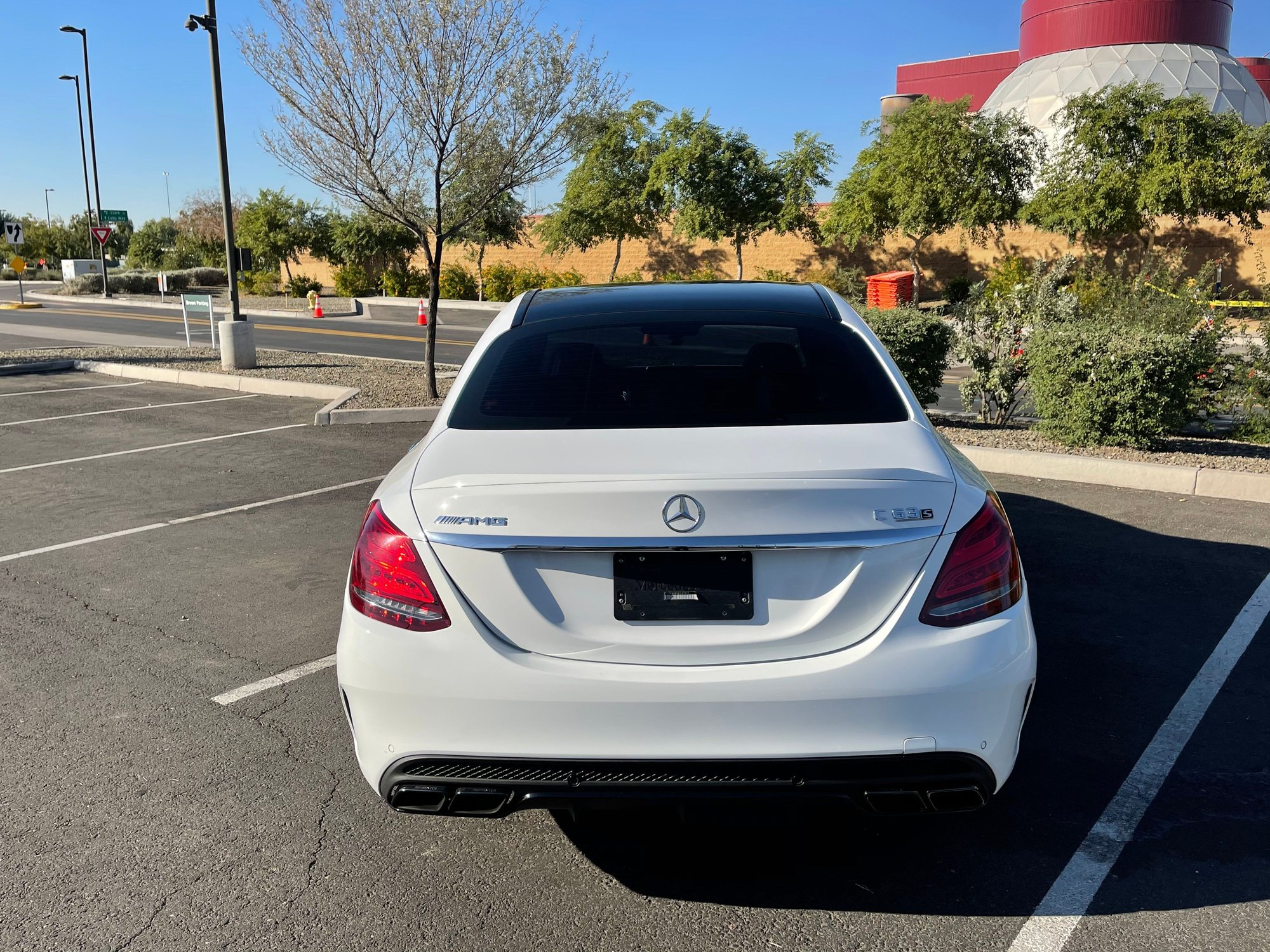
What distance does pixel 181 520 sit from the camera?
24.3 ft

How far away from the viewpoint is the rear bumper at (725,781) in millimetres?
2557

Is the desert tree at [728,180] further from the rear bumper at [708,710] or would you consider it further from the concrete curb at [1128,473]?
the rear bumper at [708,710]

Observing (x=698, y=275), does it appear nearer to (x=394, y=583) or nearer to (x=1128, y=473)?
(x=1128, y=473)

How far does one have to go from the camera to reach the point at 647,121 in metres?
38.6

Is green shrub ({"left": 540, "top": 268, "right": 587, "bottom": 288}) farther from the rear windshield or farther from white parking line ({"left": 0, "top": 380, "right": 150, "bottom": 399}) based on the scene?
the rear windshield

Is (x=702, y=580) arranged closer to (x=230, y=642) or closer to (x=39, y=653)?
(x=230, y=642)

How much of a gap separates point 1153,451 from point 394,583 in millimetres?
8068

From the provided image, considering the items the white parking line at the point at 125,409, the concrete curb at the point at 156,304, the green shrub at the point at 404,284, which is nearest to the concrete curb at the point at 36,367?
the white parking line at the point at 125,409

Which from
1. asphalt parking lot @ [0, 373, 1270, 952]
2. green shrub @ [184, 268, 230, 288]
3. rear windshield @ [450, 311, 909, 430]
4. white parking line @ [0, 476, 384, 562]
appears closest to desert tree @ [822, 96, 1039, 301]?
white parking line @ [0, 476, 384, 562]

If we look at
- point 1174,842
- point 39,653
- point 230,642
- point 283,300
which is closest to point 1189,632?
point 1174,842

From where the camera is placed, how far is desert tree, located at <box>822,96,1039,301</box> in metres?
33.1

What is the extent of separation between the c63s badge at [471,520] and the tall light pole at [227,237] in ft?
49.7

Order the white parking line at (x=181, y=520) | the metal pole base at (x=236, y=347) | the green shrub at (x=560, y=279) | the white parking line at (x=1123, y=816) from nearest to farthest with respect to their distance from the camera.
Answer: the white parking line at (x=1123, y=816), the white parking line at (x=181, y=520), the metal pole base at (x=236, y=347), the green shrub at (x=560, y=279)

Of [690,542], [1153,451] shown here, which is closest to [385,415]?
[1153,451]
